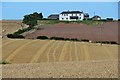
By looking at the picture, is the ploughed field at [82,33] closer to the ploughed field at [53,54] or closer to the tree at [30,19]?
the ploughed field at [53,54]

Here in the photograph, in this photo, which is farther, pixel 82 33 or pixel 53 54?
pixel 82 33

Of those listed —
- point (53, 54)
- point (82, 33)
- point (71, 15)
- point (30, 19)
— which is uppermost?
point (71, 15)

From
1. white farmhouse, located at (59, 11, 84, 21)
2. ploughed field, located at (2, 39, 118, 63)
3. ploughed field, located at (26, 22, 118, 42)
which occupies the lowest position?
ploughed field, located at (2, 39, 118, 63)

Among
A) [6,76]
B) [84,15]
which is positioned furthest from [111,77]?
[84,15]

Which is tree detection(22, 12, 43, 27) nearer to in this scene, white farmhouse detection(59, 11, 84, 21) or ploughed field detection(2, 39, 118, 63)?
white farmhouse detection(59, 11, 84, 21)

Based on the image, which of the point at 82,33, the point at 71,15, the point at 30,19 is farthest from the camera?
the point at 71,15

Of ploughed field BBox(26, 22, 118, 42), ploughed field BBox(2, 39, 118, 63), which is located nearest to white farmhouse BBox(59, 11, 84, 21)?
ploughed field BBox(26, 22, 118, 42)

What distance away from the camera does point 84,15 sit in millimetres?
193750

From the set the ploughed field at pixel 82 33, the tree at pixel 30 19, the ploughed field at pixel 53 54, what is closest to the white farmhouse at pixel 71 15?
the tree at pixel 30 19

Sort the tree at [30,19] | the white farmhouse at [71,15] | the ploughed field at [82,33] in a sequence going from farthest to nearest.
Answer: the white farmhouse at [71,15]
the tree at [30,19]
the ploughed field at [82,33]

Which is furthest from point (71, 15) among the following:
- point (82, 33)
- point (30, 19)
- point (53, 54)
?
point (53, 54)

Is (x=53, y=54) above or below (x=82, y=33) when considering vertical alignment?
below

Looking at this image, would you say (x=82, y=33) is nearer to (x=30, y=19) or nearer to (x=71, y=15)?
(x=30, y=19)

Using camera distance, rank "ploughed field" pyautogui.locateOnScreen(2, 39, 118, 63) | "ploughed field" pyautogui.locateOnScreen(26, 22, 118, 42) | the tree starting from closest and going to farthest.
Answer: "ploughed field" pyautogui.locateOnScreen(2, 39, 118, 63)
"ploughed field" pyautogui.locateOnScreen(26, 22, 118, 42)
the tree
